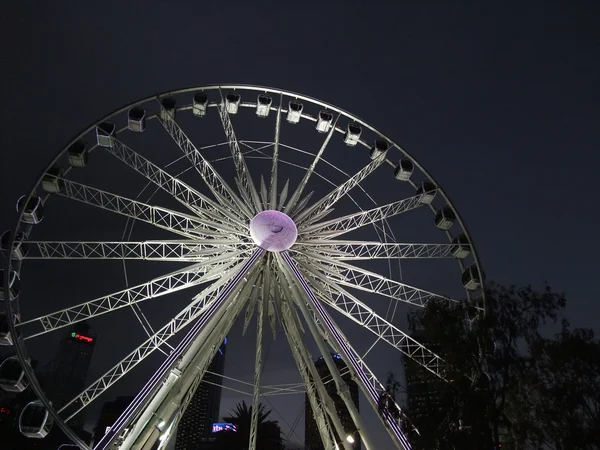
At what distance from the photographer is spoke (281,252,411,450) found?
12773 mm

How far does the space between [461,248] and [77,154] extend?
51.0ft

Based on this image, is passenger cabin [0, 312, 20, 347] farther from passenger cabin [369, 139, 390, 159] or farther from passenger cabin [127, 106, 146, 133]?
passenger cabin [369, 139, 390, 159]

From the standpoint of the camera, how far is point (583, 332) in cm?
1299

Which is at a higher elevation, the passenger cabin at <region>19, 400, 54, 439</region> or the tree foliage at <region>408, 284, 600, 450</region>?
the tree foliage at <region>408, 284, 600, 450</region>

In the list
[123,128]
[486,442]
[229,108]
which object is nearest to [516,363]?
[486,442]

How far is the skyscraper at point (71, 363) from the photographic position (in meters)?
147

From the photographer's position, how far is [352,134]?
68.9ft

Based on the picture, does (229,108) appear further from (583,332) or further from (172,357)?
(583,332)

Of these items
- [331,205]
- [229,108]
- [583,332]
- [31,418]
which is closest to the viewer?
[583,332]

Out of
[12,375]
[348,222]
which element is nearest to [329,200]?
[348,222]

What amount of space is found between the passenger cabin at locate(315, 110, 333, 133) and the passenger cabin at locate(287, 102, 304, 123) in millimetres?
867

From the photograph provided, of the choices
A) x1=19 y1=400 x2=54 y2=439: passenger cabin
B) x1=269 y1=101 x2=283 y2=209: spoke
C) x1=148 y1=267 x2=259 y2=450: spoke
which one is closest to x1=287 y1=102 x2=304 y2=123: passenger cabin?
x1=269 y1=101 x2=283 y2=209: spoke

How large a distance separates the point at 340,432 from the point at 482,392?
4.67 m

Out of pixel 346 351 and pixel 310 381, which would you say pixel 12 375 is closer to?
pixel 310 381
